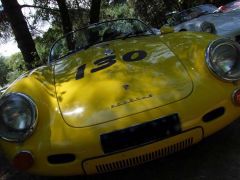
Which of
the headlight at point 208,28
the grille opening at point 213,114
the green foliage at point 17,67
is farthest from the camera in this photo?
the green foliage at point 17,67

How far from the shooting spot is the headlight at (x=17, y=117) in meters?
2.73

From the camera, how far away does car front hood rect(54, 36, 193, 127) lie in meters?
2.72

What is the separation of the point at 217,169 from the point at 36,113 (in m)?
1.31

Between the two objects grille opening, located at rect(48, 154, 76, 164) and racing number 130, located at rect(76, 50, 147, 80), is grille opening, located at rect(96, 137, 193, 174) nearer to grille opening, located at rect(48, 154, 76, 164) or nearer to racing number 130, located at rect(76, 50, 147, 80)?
grille opening, located at rect(48, 154, 76, 164)

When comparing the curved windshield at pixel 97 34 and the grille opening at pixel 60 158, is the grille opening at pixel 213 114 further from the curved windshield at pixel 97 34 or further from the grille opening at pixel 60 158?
the curved windshield at pixel 97 34

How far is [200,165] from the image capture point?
113 inches

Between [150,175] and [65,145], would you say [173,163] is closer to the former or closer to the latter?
[150,175]

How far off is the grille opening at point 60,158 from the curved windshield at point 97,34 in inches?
76.2

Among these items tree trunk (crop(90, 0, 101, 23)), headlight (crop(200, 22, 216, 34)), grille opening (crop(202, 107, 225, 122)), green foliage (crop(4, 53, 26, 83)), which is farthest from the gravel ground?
tree trunk (crop(90, 0, 101, 23))

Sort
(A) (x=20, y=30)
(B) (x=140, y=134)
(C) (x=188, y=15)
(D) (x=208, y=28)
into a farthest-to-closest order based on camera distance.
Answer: (C) (x=188, y=15) < (A) (x=20, y=30) < (D) (x=208, y=28) < (B) (x=140, y=134)

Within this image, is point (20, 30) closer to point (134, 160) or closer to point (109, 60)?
point (109, 60)

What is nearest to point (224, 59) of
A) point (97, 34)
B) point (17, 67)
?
point (97, 34)

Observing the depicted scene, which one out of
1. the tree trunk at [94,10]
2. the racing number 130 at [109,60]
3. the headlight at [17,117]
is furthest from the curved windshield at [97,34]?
the tree trunk at [94,10]

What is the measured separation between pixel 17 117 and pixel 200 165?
133 centimetres
